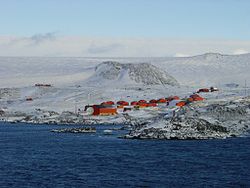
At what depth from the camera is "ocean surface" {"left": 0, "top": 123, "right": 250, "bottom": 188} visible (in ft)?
174

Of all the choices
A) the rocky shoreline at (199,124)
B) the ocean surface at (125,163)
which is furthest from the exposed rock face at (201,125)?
the ocean surface at (125,163)

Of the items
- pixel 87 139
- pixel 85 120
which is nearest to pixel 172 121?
pixel 87 139

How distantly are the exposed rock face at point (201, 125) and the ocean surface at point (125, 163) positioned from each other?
13.9 ft

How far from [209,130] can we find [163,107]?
72647mm

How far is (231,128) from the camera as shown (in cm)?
10000

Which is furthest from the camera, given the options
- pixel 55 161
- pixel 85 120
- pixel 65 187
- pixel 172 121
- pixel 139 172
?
pixel 85 120

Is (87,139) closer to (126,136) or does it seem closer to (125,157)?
(126,136)

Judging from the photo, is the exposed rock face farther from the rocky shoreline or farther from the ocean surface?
the ocean surface

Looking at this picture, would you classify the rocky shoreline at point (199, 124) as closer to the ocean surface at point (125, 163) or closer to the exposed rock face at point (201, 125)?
the exposed rock face at point (201, 125)

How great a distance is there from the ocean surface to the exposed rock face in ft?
13.9

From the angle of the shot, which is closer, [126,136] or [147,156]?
[147,156]

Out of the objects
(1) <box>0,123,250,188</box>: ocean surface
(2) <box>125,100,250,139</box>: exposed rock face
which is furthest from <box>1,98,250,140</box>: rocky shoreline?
(1) <box>0,123,250,188</box>: ocean surface

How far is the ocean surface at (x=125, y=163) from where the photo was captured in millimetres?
53094

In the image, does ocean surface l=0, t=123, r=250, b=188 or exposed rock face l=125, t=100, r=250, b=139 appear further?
exposed rock face l=125, t=100, r=250, b=139
